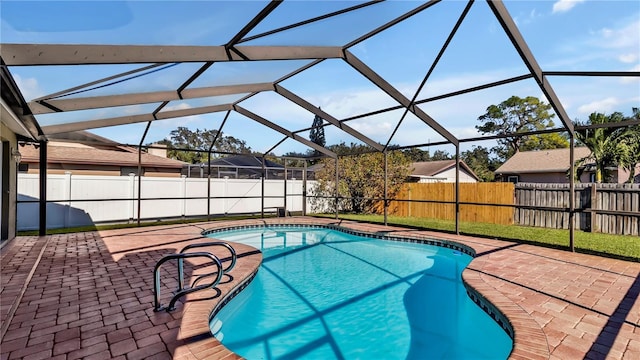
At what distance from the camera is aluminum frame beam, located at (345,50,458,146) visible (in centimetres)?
630

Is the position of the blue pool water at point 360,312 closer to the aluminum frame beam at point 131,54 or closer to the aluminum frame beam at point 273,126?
the aluminum frame beam at point 131,54

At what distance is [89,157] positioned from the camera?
1317cm

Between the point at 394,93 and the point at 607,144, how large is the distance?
9.69 m

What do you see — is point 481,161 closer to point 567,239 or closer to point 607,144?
point 607,144

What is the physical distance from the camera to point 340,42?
18.9 ft

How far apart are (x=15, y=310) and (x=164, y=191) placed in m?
8.76

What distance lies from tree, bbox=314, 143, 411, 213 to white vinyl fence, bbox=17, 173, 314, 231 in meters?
1.68

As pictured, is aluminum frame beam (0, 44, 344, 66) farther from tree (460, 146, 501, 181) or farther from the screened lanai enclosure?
tree (460, 146, 501, 181)

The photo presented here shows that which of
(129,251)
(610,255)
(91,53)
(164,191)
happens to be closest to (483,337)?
(610,255)

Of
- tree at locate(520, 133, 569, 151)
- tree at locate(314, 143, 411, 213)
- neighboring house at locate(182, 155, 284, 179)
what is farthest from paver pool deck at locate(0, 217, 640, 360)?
tree at locate(520, 133, 569, 151)

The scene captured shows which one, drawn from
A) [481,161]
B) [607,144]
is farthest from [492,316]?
[481,161]

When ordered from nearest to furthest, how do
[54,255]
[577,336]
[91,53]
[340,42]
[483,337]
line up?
[577,336] < [91,53] < [483,337] < [340,42] < [54,255]

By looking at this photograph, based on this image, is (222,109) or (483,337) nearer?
(483,337)

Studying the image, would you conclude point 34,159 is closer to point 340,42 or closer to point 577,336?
point 340,42
